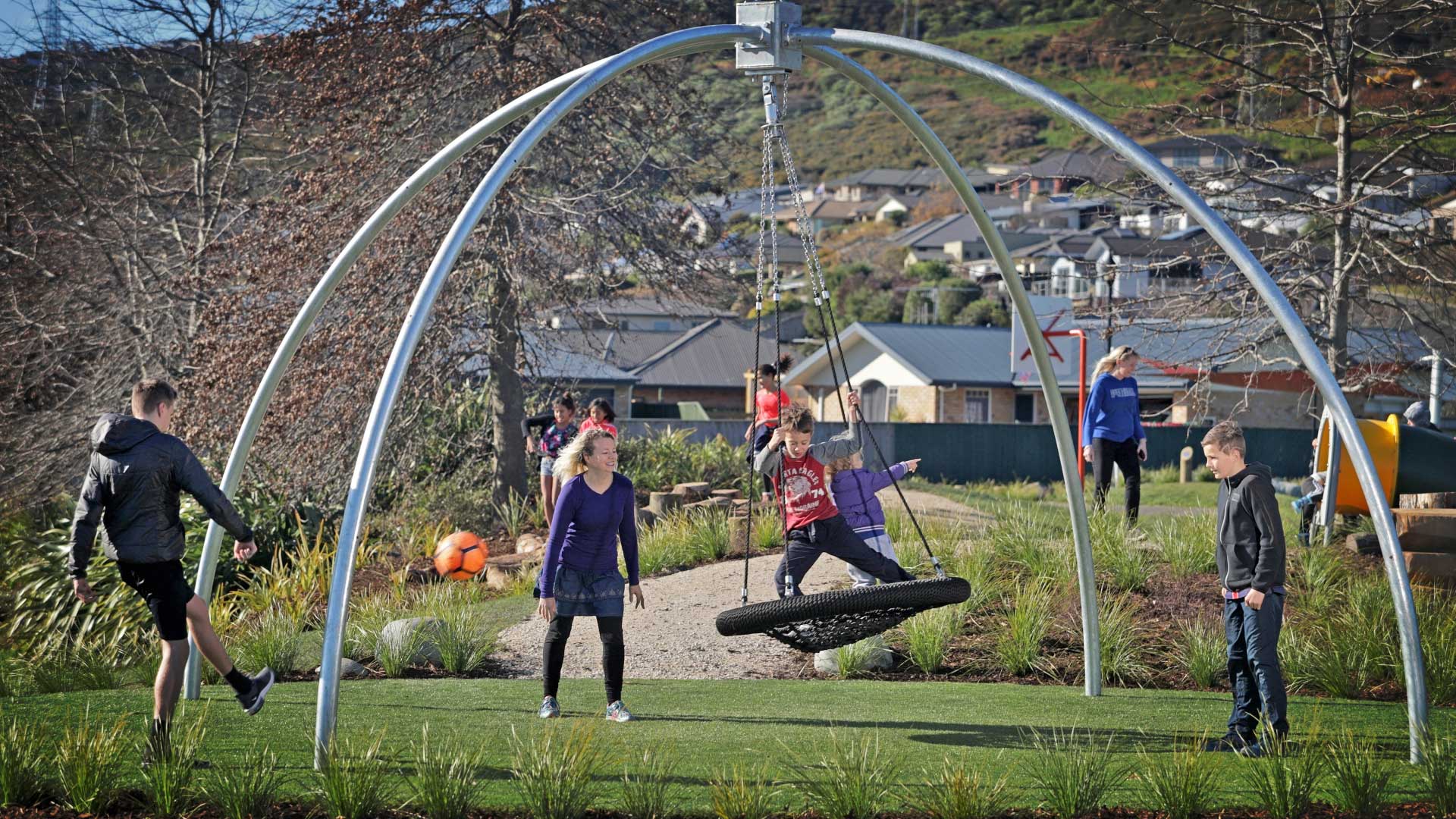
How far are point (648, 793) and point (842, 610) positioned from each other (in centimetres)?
157

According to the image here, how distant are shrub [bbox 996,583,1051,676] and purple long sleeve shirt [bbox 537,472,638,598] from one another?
11.7ft

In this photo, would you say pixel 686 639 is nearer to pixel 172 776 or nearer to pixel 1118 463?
pixel 1118 463

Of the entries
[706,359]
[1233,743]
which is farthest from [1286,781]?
[706,359]

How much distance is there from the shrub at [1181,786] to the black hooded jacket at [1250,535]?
1.15m

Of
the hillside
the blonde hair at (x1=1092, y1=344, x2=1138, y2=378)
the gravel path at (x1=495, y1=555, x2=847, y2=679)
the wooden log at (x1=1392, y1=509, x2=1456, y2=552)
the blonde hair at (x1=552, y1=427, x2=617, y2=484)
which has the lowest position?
the gravel path at (x1=495, y1=555, x2=847, y2=679)

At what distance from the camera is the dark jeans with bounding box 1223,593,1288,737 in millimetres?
6828

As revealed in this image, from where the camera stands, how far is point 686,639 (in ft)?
36.0

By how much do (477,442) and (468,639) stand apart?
8.79 m

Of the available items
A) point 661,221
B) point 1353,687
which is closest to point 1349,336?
point 661,221

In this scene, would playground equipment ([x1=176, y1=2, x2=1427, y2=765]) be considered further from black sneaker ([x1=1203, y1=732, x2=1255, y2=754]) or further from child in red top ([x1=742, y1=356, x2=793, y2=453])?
child in red top ([x1=742, y1=356, x2=793, y2=453])

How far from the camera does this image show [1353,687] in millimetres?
9156

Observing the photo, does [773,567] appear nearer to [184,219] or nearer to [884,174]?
[184,219]

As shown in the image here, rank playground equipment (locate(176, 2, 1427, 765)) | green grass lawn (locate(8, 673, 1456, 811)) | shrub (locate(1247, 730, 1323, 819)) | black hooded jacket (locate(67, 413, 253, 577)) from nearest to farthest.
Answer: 1. shrub (locate(1247, 730, 1323, 819))
2. playground equipment (locate(176, 2, 1427, 765))
3. black hooded jacket (locate(67, 413, 253, 577))
4. green grass lawn (locate(8, 673, 1456, 811))

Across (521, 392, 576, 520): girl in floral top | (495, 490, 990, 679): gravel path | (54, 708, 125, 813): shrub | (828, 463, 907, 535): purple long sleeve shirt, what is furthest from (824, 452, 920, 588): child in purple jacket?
(521, 392, 576, 520): girl in floral top
